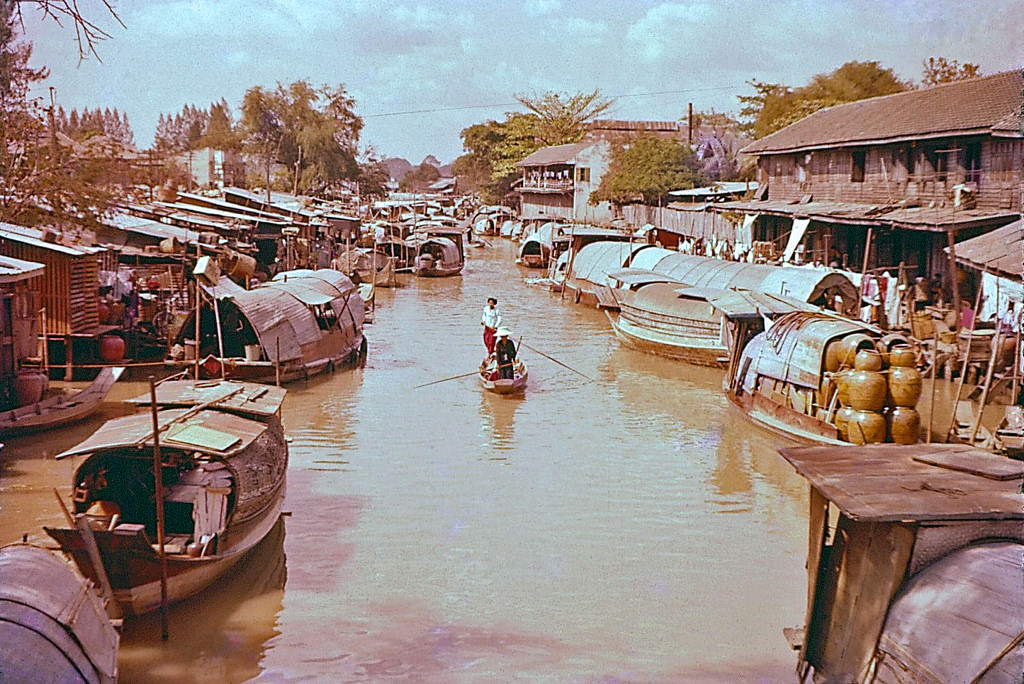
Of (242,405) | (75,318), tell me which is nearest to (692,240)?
(75,318)

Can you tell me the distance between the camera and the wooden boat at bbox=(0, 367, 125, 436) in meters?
11.2

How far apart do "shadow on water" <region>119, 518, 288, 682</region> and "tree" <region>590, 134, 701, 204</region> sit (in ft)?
94.8

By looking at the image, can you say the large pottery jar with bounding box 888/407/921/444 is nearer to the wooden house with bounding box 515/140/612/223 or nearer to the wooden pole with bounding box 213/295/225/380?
the wooden pole with bounding box 213/295/225/380

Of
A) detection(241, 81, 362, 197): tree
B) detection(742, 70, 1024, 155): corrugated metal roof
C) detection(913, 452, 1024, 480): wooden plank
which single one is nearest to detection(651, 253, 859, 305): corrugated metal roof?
detection(742, 70, 1024, 155): corrugated metal roof

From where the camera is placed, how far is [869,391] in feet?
34.9

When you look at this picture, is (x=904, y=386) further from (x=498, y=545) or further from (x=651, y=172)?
(x=651, y=172)

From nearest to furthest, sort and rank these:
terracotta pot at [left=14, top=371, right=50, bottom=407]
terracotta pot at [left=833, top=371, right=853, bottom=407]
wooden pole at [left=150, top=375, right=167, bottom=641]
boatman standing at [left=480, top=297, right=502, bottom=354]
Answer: wooden pole at [left=150, top=375, right=167, bottom=641], terracotta pot at [left=833, top=371, right=853, bottom=407], terracotta pot at [left=14, top=371, right=50, bottom=407], boatman standing at [left=480, top=297, right=502, bottom=354]

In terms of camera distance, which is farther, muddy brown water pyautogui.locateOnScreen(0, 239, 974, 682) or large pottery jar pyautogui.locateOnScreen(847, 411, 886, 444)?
large pottery jar pyautogui.locateOnScreen(847, 411, 886, 444)

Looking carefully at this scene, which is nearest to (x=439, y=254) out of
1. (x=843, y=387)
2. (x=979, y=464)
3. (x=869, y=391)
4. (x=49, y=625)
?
(x=843, y=387)

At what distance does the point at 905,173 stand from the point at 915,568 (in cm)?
1688

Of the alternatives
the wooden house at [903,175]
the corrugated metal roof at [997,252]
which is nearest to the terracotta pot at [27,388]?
the corrugated metal roof at [997,252]

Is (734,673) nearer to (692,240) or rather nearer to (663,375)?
(663,375)

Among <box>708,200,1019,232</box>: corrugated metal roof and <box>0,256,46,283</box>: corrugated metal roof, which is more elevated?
<box>708,200,1019,232</box>: corrugated metal roof

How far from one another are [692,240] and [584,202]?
525 inches
